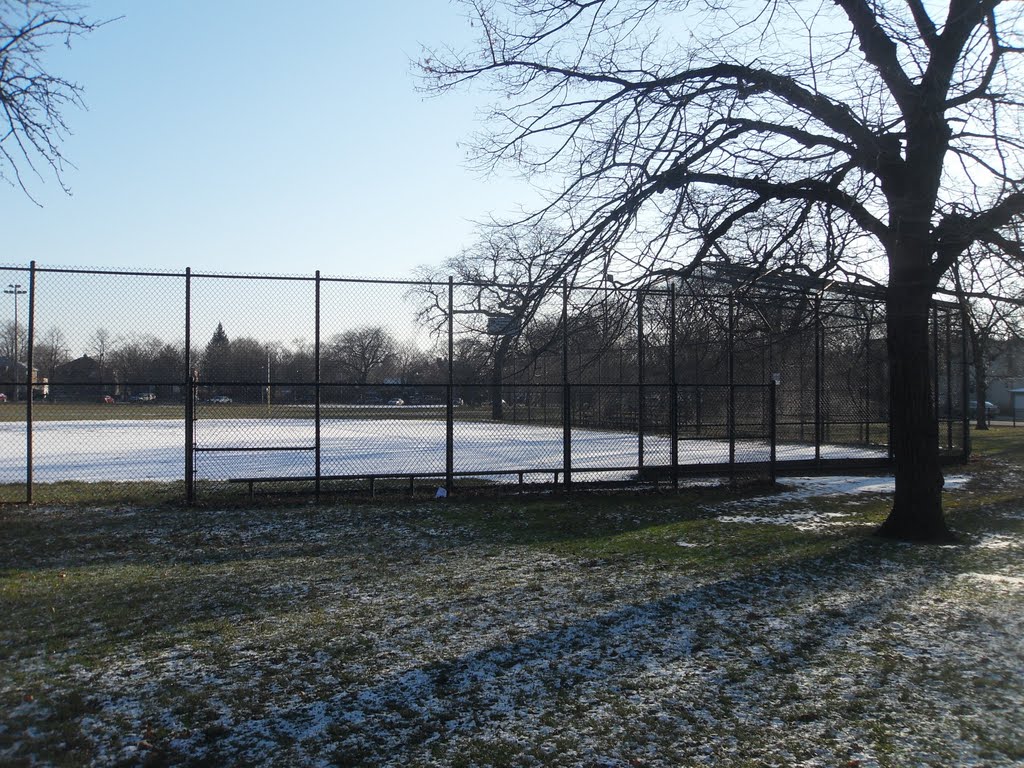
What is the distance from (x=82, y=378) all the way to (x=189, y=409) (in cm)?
286

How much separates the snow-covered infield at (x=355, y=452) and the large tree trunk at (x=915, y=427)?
489 centimetres

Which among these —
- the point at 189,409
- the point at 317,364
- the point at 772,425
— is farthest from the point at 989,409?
the point at 189,409

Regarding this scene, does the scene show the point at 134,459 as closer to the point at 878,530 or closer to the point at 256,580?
the point at 256,580

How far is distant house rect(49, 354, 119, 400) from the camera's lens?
1116cm

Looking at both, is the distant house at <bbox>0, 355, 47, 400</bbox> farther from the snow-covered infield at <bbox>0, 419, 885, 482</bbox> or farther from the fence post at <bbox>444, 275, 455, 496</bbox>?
the fence post at <bbox>444, 275, 455, 496</bbox>

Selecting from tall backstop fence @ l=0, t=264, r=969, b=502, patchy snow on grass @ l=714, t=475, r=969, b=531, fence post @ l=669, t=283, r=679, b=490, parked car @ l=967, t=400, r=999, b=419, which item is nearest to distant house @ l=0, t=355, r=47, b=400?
tall backstop fence @ l=0, t=264, r=969, b=502

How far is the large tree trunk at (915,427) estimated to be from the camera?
8727 millimetres

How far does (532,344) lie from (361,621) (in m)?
3.46

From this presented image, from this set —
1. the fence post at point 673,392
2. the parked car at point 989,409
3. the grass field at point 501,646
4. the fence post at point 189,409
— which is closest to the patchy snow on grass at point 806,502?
the grass field at point 501,646

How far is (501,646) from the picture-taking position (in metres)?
4.96

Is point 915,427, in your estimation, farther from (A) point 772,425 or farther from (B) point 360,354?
(B) point 360,354

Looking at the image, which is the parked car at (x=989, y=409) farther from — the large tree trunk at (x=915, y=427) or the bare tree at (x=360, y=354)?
the bare tree at (x=360, y=354)

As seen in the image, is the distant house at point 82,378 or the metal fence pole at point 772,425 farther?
the metal fence pole at point 772,425

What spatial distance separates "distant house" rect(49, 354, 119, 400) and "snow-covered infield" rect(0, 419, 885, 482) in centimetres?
163
